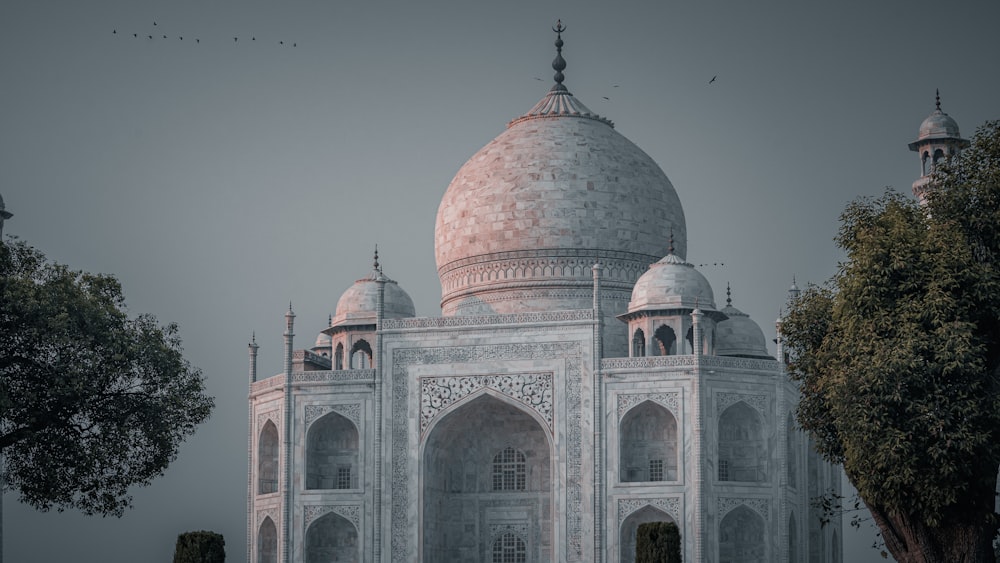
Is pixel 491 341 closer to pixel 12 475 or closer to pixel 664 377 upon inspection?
pixel 664 377

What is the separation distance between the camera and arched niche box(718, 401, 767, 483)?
3528cm

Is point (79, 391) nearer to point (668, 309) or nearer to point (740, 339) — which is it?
point (668, 309)

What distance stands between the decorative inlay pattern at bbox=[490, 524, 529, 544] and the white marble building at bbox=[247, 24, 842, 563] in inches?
1.4

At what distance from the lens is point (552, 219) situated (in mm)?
40344

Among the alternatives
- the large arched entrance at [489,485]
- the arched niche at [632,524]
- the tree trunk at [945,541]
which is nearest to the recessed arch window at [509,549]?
the large arched entrance at [489,485]

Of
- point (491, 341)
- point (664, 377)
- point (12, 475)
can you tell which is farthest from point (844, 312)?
point (12, 475)

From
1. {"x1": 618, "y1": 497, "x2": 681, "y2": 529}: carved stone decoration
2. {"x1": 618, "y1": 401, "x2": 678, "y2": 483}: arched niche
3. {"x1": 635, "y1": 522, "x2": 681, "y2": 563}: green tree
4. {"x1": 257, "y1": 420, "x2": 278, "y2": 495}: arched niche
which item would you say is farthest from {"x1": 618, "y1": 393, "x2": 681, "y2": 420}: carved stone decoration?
{"x1": 257, "y1": 420, "x2": 278, "y2": 495}: arched niche

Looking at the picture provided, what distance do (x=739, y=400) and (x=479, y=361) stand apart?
6.19 m

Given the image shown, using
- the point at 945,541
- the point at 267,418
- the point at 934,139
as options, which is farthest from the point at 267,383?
the point at 945,541

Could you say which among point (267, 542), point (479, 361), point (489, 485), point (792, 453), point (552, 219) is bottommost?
point (267, 542)

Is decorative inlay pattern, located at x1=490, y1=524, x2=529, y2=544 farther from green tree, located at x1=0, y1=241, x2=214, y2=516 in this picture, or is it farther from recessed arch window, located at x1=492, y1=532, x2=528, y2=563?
green tree, located at x1=0, y1=241, x2=214, y2=516

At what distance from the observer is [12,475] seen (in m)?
28.0

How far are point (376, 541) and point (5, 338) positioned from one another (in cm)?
1150

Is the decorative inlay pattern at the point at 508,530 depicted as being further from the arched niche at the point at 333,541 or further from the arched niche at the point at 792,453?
A: the arched niche at the point at 792,453
